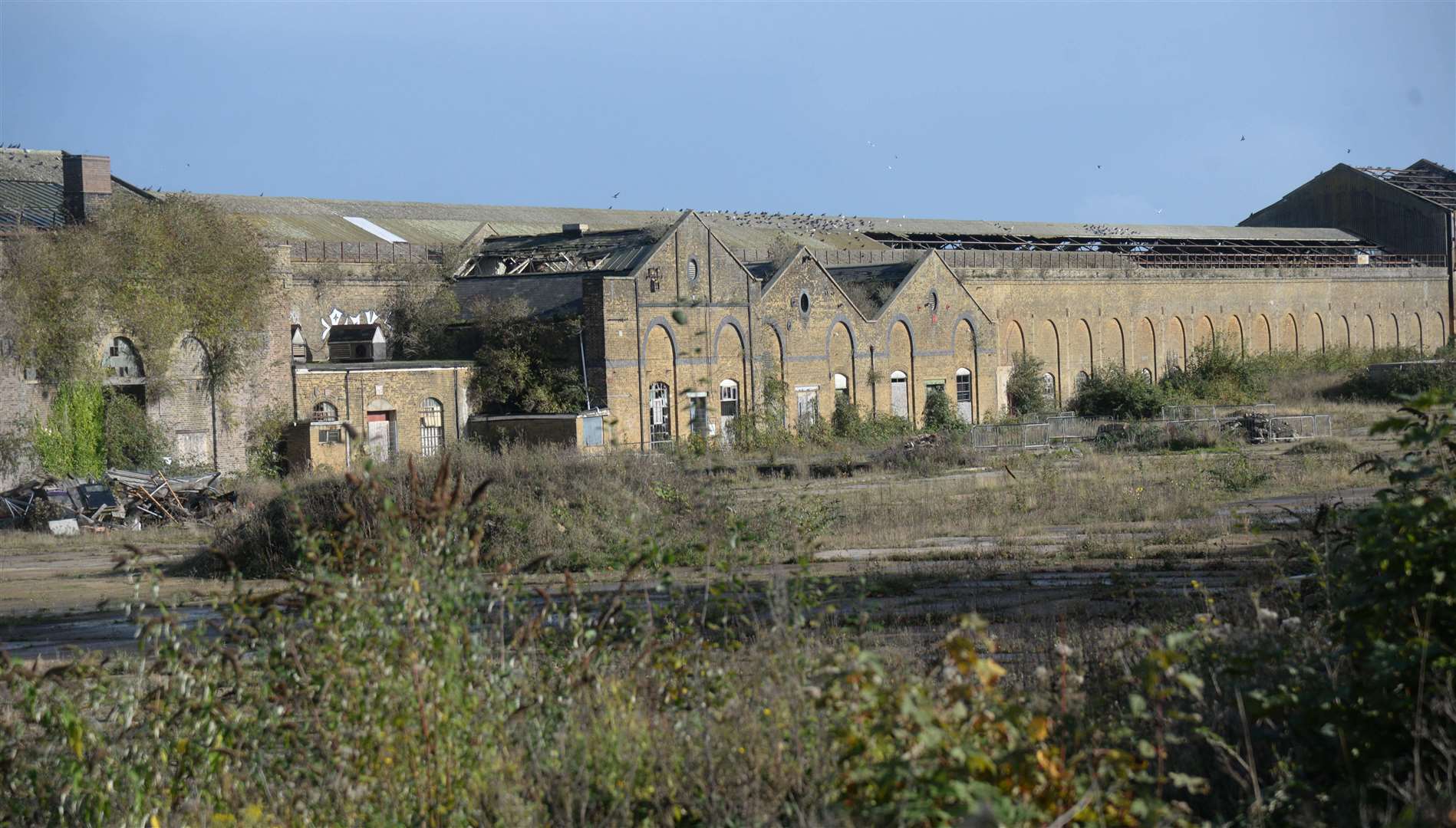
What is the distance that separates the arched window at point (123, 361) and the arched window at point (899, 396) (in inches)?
871

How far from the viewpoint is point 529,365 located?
1407 inches

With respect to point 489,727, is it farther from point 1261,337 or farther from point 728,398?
point 1261,337

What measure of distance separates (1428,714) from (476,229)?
158 feet

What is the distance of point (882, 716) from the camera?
494 cm

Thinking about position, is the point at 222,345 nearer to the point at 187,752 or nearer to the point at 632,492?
the point at 632,492

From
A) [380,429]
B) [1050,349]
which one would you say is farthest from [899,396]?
[380,429]

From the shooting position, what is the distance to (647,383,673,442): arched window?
36.4m

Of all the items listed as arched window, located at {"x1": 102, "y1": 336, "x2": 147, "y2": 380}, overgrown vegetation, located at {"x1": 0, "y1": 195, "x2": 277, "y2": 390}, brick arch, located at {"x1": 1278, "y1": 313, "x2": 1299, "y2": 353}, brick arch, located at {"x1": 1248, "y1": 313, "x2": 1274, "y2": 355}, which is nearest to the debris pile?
overgrown vegetation, located at {"x1": 0, "y1": 195, "x2": 277, "y2": 390}

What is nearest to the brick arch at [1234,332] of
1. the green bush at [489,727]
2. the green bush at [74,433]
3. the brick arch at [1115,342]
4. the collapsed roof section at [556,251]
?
the brick arch at [1115,342]

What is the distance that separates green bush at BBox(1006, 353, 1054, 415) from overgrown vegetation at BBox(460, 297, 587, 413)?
19.2 meters

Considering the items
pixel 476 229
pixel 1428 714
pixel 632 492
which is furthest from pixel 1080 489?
pixel 476 229

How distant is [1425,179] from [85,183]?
65.0 m

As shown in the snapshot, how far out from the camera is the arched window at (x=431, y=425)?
34188 mm

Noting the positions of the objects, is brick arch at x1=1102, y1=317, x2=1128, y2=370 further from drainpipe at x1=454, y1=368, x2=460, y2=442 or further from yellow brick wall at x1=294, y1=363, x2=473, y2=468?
yellow brick wall at x1=294, y1=363, x2=473, y2=468
